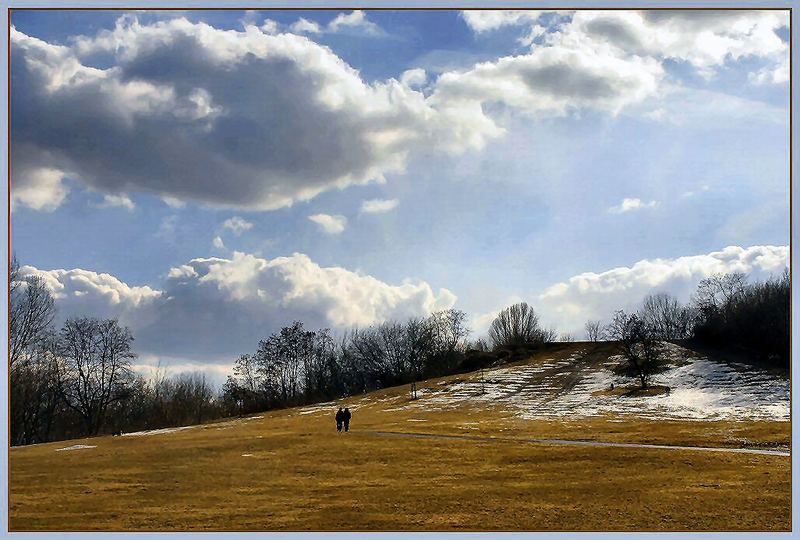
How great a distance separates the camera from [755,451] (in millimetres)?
44000

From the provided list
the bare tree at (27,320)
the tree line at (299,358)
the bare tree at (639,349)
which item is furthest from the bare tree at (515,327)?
the bare tree at (27,320)

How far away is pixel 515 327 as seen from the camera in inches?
5536

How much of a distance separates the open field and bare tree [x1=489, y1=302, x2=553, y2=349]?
79574mm

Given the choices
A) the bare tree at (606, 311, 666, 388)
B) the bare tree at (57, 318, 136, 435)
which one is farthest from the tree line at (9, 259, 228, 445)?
the bare tree at (606, 311, 666, 388)

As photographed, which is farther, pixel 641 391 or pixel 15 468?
pixel 641 391

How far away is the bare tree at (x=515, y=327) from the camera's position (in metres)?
138

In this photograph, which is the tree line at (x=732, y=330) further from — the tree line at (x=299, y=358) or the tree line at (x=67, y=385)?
the tree line at (x=67, y=385)

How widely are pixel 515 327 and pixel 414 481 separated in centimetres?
10590

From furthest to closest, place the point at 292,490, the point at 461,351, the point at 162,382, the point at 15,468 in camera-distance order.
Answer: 1. the point at 461,351
2. the point at 162,382
3. the point at 15,468
4. the point at 292,490

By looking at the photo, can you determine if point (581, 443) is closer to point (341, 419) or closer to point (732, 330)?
point (341, 419)

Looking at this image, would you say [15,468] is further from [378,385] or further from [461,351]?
[461,351]

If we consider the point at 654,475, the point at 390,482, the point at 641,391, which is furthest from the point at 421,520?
the point at 641,391

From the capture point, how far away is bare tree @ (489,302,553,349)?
138 m

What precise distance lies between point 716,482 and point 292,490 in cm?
2084
